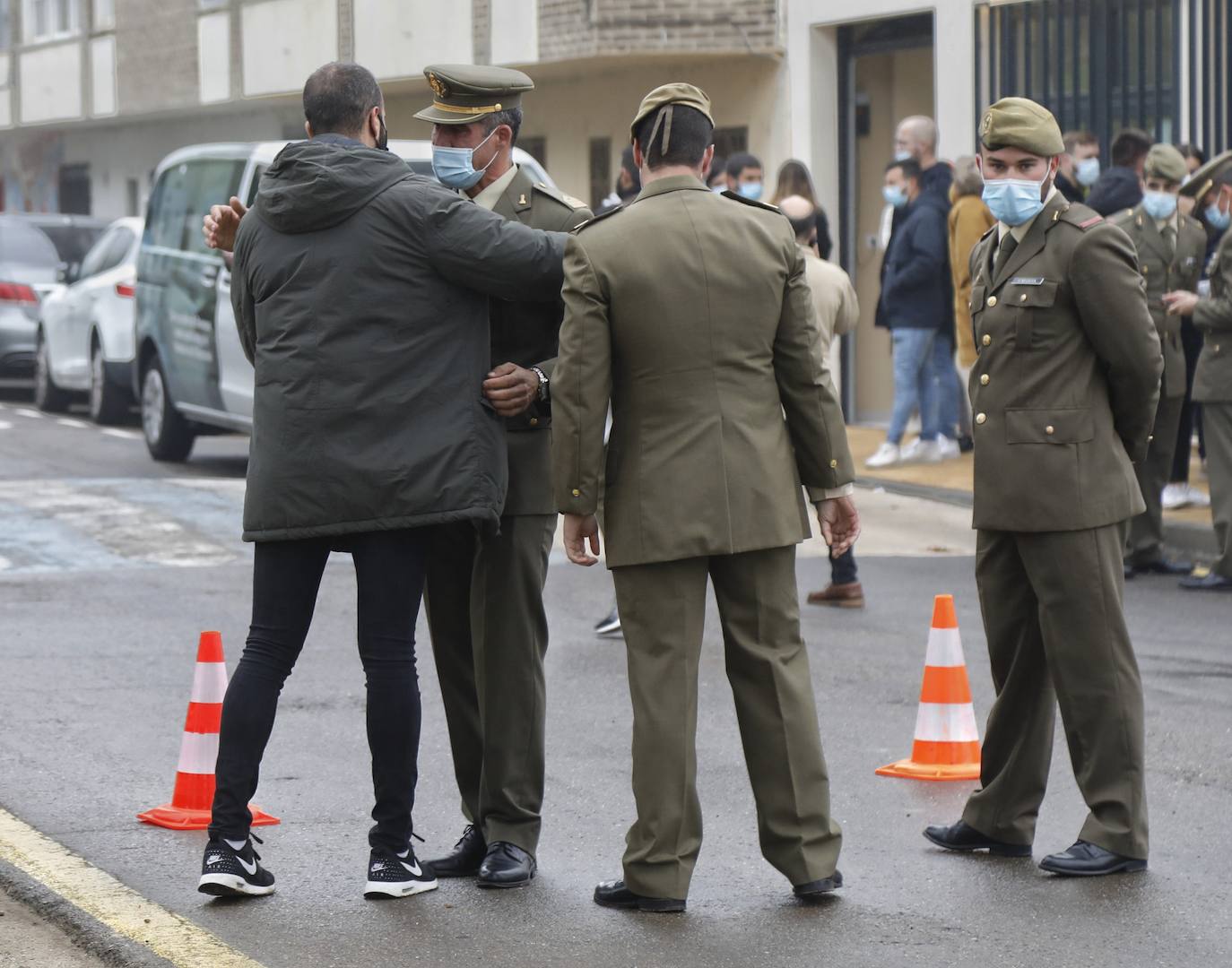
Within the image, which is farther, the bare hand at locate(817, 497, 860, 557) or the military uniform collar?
the bare hand at locate(817, 497, 860, 557)

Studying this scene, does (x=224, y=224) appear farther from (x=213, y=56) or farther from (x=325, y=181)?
(x=213, y=56)

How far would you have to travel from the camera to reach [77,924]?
16.5 ft

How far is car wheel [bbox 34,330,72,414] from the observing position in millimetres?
20031

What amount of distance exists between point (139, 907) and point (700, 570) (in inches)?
60.0

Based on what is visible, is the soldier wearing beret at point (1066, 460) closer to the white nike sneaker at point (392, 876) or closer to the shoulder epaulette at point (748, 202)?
the shoulder epaulette at point (748, 202)

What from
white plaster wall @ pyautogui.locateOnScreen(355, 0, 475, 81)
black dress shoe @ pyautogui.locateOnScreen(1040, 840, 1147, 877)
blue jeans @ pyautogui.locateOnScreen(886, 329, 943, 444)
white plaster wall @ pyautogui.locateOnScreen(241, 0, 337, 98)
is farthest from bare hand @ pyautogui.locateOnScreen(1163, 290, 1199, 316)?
→ white plaster wall @ pyautogui.locateOnScreen(241, 0, 337, 98)

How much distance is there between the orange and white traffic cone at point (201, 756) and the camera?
239 inches

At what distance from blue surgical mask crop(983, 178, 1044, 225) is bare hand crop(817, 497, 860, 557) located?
0.86 meters

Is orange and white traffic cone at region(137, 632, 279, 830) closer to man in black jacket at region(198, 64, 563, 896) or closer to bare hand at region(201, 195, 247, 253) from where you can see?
man in black jacket at region(198, 64, 563, 896)

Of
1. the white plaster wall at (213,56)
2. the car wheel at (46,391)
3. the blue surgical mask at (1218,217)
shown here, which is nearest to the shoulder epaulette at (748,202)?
the blue surgical mask at (1218,217)

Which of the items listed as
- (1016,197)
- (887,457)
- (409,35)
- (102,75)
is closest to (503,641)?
(1016,197)

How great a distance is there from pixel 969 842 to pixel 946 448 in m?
9.91

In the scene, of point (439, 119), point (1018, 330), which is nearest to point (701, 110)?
point (439, 119)

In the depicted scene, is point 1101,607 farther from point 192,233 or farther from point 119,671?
point 192,233
